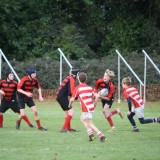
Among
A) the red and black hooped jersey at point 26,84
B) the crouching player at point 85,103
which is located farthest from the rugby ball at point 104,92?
the crouching player at point 85,103

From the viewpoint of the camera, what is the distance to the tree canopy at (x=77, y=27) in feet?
128

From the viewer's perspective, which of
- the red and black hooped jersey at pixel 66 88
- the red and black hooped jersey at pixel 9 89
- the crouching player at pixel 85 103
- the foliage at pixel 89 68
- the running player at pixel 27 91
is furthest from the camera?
the foliage at pixel 89 68

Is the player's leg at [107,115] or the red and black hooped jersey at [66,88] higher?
the red and black hooped jersey at [66,88]

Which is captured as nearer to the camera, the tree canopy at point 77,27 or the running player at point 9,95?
the running player at point 9,95

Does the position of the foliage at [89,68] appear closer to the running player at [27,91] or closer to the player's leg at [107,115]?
the running player at [27,91]

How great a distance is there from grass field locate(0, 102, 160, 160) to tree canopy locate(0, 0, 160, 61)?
16.5 m

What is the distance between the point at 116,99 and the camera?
32219 millimetres

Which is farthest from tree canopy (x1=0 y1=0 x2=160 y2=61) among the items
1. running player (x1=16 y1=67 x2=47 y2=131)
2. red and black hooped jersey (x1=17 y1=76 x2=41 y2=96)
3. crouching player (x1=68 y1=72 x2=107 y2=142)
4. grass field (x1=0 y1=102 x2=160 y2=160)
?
crouching player (x1=68 y1=72 x2=107 y2=142)

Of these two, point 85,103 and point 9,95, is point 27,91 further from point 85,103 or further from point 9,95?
point 85,103

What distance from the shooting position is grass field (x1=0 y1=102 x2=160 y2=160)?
45.0 ft

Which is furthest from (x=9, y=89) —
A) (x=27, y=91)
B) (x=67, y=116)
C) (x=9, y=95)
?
(x=67, y=116)

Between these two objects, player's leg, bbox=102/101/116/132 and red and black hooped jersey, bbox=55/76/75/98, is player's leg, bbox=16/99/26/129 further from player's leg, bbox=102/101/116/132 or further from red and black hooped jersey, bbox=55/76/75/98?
player's leg, bbox=102/101/116/132

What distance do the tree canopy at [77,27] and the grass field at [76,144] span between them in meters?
16.5

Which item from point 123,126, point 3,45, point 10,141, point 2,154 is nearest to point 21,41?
point 3,45
